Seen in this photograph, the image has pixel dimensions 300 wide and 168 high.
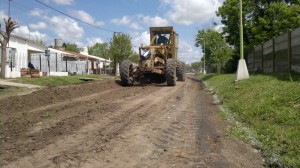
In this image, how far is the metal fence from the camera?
1666cm

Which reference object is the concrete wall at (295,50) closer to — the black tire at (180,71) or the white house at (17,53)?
the black tire at (180,71)

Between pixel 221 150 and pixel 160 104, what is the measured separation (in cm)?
624

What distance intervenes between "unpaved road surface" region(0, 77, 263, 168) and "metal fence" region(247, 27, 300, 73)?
295 inches

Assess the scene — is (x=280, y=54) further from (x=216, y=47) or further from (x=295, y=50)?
(x=216, y=47)

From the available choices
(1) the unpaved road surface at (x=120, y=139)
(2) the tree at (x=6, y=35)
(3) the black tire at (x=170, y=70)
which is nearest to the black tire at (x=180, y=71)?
(3) the black tire at (x=170, y=70)

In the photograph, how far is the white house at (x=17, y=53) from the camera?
28691 millimetres

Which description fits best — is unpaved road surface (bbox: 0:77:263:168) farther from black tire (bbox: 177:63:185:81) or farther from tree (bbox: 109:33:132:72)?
tree (bbox: 109:33:132:72)

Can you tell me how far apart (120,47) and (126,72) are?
104 ft

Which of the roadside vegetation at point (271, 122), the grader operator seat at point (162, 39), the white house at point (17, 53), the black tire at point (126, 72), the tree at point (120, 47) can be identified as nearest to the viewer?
the roadside vegetation at point (271, 122)

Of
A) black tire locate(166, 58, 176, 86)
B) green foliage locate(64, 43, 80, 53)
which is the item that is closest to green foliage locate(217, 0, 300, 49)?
black tire locate(166, 58, 176, 86)

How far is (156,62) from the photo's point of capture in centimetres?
2136

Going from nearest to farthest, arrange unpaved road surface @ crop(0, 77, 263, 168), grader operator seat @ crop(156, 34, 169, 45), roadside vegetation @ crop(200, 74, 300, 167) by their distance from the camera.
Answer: unpaved road surface @ crop(0, 77, 263, 168) < roadside vegetation @ crop(200, 74, 300, 167) < grader operator seat @ crop(156, 34, 169, 45)

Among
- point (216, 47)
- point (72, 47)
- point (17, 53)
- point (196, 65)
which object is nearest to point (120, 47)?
point (216, 47)

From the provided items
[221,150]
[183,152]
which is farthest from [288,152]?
[183,152]
